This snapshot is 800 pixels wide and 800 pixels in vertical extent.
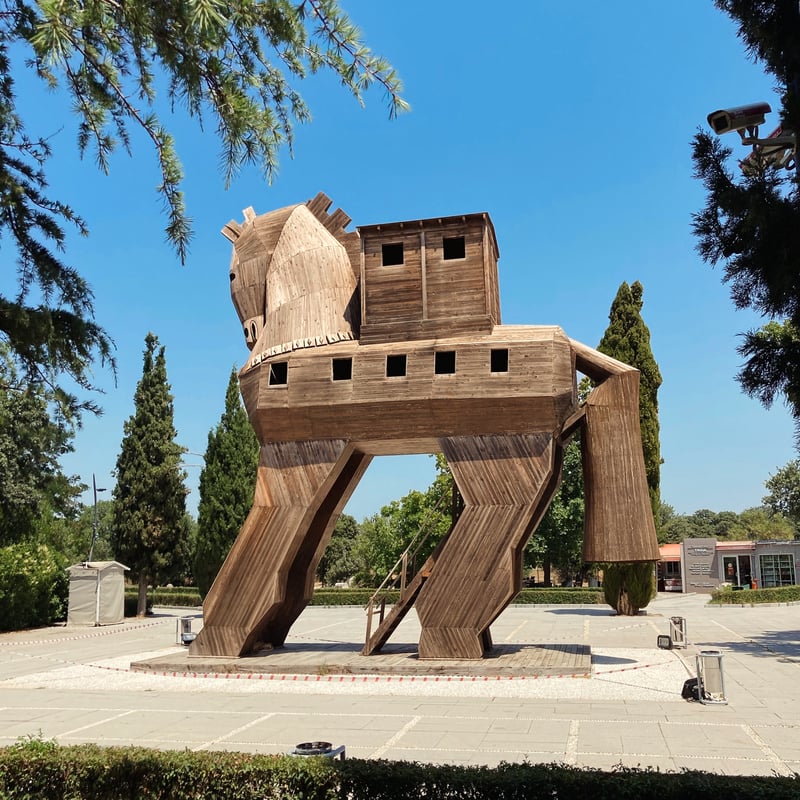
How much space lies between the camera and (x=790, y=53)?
19.7 feet

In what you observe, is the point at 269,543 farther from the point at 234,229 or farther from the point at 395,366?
the point at 234,229

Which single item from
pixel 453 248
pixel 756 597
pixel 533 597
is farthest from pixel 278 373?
pixel 756 597

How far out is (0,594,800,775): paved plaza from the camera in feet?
28.8

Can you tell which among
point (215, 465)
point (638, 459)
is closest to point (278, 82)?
point (638, 459)

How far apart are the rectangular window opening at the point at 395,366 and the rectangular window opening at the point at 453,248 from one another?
228cm

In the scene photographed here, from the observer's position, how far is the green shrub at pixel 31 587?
2709 cm

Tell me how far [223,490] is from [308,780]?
97.9ft

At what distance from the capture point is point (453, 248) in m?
15.8

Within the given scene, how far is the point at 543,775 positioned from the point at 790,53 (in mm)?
5888

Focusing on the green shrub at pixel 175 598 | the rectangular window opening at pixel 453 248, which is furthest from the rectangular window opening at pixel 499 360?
the green shrub at pixel 175 598

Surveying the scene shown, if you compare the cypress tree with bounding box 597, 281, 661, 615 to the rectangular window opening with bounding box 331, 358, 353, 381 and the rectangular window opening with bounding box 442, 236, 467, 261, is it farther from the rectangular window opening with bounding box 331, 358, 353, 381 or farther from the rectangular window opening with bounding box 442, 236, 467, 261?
the rectangular window opening with bounding box 331, 358, 353, 381

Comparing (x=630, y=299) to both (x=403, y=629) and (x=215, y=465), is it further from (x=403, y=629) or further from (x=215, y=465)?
(x=215, y=465)

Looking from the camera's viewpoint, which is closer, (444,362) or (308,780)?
(308,780)

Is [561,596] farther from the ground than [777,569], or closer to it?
closer to it
